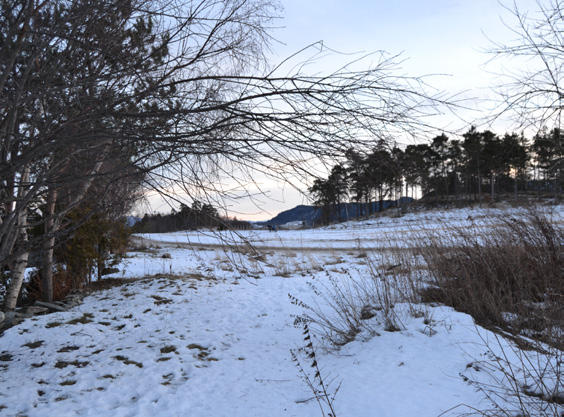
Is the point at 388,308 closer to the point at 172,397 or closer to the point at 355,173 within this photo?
the point at 172,397

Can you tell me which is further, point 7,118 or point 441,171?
point 441,171

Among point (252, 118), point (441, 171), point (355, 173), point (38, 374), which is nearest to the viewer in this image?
point (252, 118)

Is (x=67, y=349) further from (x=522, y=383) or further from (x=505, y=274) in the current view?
(x=505, y=274)

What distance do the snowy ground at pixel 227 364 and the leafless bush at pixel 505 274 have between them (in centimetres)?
49

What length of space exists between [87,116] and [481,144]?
47937mm

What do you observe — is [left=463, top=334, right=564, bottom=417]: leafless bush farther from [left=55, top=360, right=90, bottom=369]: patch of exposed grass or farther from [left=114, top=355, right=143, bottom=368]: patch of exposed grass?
[left=55, top=360, right=90, bottom=369]: patch of exposed grass

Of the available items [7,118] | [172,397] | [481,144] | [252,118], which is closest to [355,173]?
[252,118]

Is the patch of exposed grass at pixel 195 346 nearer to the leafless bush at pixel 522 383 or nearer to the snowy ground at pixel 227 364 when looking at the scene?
the snowy ground at pixel 227 364

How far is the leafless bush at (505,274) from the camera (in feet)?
13.9

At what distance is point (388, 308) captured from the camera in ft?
15.0

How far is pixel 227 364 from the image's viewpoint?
409 cm

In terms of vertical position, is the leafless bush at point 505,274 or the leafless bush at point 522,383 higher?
the leafless bush at point 505,274

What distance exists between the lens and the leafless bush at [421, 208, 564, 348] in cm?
425

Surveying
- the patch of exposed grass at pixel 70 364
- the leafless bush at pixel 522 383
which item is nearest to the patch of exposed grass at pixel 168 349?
the patch of exposed grass at pixel 70 364
